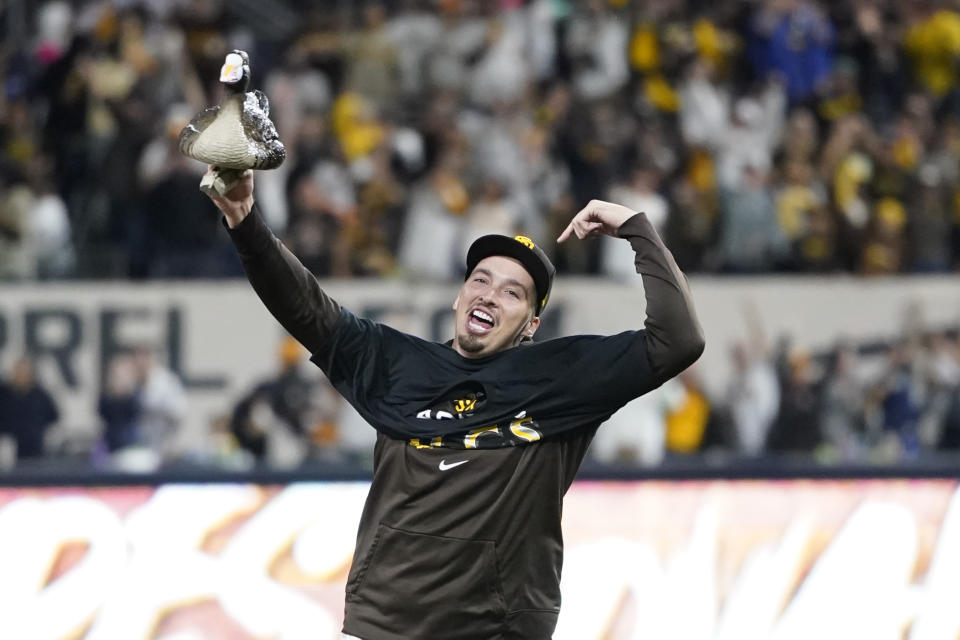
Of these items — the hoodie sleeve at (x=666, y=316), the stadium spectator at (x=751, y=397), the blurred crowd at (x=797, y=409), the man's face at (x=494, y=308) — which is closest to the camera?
the hoodie sleeve at (x=666, y=316)

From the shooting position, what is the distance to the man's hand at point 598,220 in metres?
4.41

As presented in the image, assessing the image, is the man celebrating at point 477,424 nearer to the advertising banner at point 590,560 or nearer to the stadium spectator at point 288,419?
the advertising banner at point 590,560

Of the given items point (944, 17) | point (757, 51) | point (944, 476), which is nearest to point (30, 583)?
point (944, 476)

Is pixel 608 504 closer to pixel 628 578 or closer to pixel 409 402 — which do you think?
pixel 628 578

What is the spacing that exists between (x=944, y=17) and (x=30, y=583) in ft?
33.7

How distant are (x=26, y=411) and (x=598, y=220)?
796 centimetres

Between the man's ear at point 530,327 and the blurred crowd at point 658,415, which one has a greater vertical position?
the man's ear at point 530,327

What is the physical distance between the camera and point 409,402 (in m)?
4.48

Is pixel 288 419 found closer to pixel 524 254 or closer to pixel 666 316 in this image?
pixel 524 254

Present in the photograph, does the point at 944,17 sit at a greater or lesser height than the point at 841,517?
greater

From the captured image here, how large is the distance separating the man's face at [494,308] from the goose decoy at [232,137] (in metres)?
0.68

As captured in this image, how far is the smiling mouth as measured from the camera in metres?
4.50

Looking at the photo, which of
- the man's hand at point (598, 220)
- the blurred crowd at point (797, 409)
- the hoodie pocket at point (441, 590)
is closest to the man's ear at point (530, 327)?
the man's hand at point (598, 220)

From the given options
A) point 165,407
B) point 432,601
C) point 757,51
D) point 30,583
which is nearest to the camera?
point 432,601
